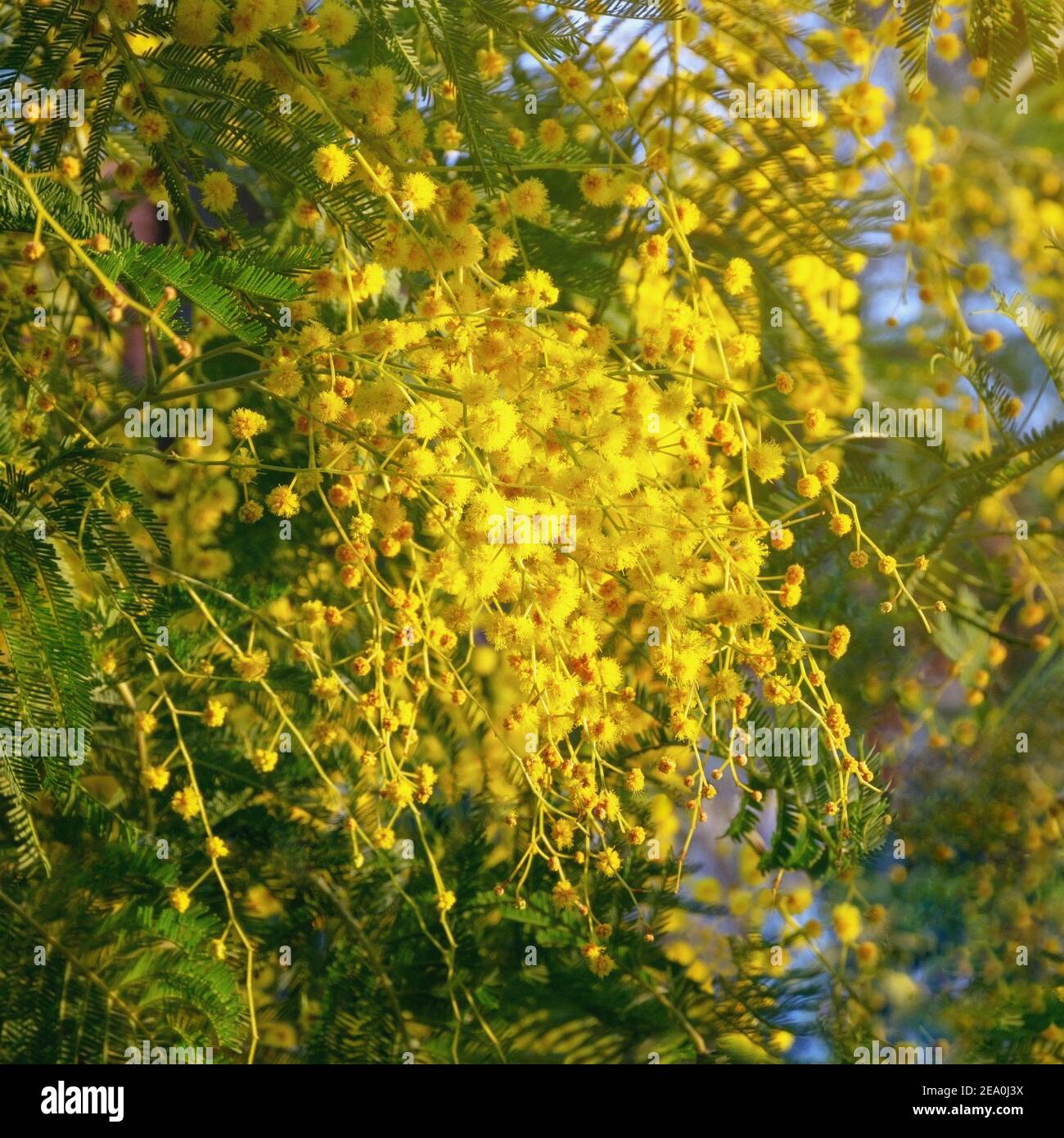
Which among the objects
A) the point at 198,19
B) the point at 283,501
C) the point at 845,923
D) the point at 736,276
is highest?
the point at 198,19

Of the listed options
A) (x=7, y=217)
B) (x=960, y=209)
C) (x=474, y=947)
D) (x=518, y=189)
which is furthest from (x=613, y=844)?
(x=960, y=209)

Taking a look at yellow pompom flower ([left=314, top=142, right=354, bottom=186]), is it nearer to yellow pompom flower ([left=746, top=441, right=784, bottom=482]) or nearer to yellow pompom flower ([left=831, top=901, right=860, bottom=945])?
yellow pompom flower ([left=746, top=441, right=784, bottom=482])

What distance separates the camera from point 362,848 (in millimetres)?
851

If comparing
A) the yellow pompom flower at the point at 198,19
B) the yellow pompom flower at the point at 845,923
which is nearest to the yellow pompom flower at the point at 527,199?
the yellow pompom flower at the point at 198,19

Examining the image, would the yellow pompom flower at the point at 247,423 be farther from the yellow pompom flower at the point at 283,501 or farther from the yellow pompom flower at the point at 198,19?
the yellow pompom flower at the point at 198,19

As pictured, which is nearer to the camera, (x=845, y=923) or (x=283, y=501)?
(x=283, y=501)

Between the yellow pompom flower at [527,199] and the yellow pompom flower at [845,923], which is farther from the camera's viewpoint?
the yellow pompom flower at [845,923]

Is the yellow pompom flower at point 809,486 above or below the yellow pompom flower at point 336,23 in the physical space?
below

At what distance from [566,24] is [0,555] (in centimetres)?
46

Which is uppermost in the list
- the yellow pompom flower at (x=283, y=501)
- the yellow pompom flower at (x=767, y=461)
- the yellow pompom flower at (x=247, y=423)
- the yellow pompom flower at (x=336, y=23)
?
the yellow pompom flower at (x=336, y=23)

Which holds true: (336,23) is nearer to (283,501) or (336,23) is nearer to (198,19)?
(198,19)

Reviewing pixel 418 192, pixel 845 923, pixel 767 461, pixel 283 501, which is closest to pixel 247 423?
pixel 283 501

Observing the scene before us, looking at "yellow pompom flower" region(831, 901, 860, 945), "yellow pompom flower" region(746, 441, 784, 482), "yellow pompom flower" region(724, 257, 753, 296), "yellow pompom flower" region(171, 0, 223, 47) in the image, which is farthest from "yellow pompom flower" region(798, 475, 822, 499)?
"yellow pompom flower" region(831, 901, 860, 945)

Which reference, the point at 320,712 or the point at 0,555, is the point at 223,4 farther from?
the point at 320,712
